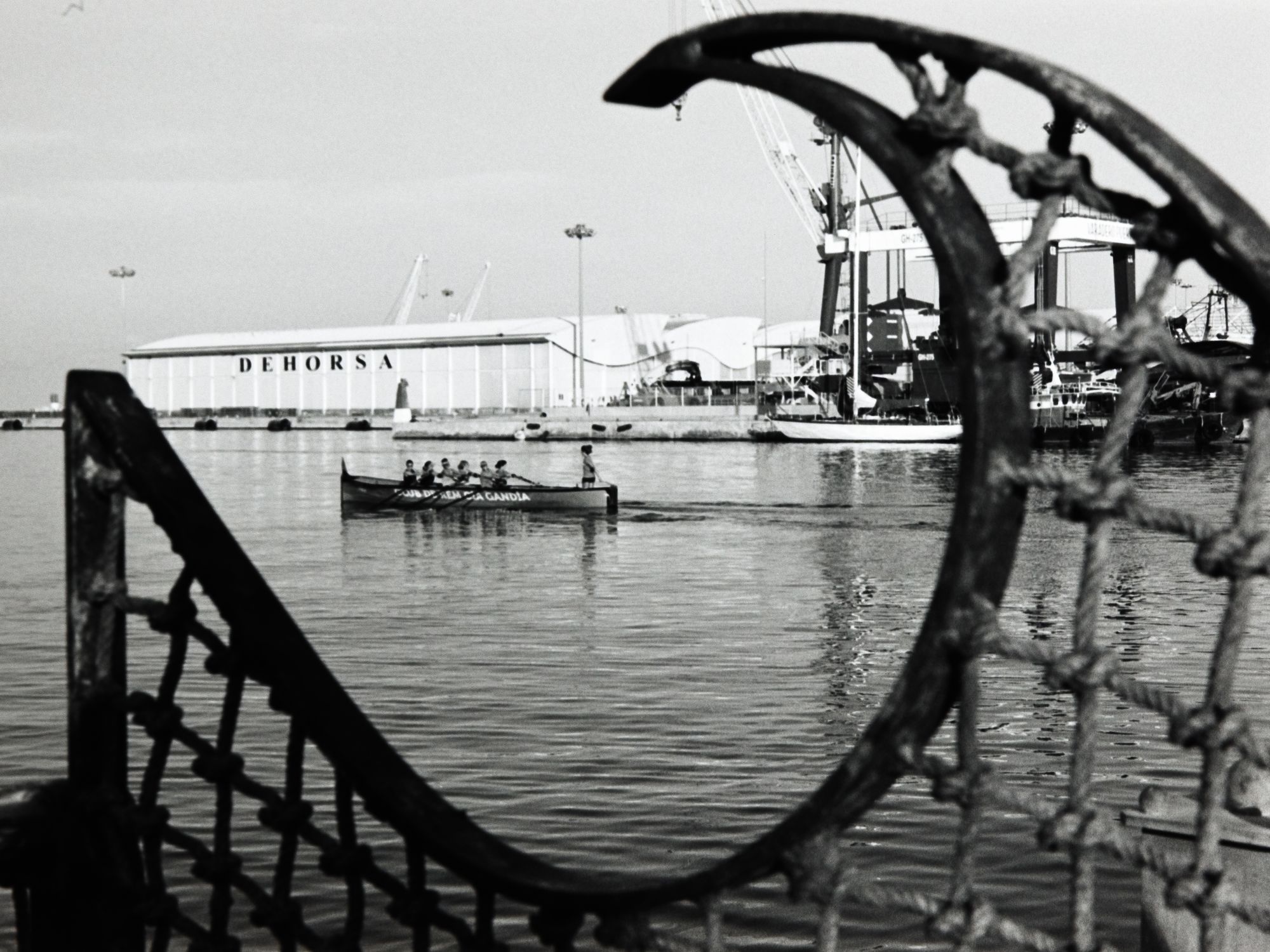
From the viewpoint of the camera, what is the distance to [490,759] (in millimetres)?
12688

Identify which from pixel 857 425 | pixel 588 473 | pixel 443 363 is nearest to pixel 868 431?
pixel 857 425

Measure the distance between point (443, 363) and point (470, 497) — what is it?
271ft

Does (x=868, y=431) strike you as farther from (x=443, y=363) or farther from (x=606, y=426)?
(x=443, y=363)

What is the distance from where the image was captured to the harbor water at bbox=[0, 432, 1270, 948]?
1039 centimetres

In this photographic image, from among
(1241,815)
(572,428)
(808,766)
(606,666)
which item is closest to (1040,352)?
(572,428)

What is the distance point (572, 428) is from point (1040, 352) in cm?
4254

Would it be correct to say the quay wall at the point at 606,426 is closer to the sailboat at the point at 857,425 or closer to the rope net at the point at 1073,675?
the sailboat at the point at 857,425

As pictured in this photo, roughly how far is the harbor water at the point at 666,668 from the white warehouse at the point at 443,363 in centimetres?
7594

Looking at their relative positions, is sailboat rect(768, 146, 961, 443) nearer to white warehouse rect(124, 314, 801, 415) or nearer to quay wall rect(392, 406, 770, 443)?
quay wall rect(392, 406, 770, 443)

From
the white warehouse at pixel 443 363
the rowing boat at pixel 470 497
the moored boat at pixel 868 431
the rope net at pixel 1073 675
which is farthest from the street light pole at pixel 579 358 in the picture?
the rope net at pixel 1073 675

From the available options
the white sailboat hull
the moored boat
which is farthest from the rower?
the moored boat

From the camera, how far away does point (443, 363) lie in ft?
397

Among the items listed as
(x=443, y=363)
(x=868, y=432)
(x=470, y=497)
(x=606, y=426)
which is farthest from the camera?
(x=443, y=363)

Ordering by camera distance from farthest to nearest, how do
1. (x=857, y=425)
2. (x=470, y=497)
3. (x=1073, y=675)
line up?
(x=857, y=425)
(x=470, y=497)
(x=1073, y=675)
